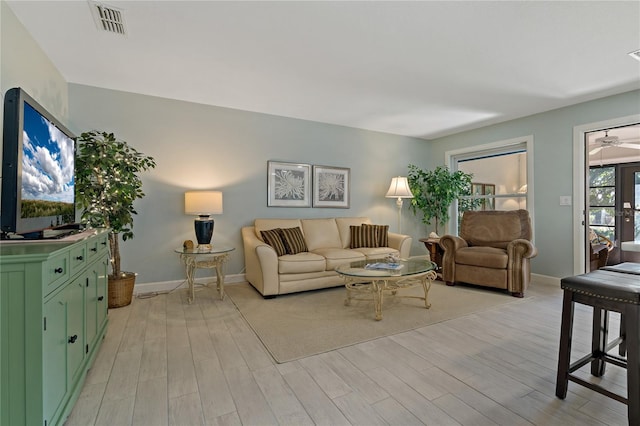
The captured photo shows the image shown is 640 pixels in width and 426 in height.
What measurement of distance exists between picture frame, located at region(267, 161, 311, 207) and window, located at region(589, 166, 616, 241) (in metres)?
5.24

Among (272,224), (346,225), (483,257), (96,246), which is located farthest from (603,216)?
(96,246)

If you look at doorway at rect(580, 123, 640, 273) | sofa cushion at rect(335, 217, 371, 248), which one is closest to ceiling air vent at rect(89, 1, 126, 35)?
sofa cushion at rect(335, 217, 371, 248)

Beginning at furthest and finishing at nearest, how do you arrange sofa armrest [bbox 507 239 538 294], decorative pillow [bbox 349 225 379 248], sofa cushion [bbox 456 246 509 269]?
decorative pillow [bbox 349 225 379 248] < sofa cushion [bbox 456 246 509 269] < sofa armrest [bbox 507 239 538 294]

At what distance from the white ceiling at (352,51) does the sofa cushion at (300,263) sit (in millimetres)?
1953

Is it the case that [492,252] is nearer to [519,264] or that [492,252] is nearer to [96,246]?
[519,264]

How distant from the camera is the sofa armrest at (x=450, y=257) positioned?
13.0 ft

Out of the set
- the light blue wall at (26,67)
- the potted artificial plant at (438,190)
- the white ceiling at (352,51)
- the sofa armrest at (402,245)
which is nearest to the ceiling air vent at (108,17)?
the white ceiling at (352,51)

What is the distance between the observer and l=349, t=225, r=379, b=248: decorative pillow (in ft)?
14.1

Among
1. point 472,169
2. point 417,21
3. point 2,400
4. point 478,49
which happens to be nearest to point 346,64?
point 417,21

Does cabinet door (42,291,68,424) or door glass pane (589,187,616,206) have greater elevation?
door glass pane (589,187,616,206)

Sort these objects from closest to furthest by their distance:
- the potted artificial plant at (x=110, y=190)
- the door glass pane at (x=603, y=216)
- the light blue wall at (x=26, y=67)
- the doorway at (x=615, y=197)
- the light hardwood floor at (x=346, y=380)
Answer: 1. the light hardwood floor at (x=346, y=380)
2. the light blue wall at (x=26, y=67)
3. the potted artificial plant at (x=110, y=190)
4. the doorway at (x=615, y=197)
5. the door glass pane at (x=603, y=216)

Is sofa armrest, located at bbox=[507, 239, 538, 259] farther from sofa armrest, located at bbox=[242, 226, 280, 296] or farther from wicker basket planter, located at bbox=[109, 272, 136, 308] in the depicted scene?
wicker basket planter, located at bbox=[109, 272, 136, 308]

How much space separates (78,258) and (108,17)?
5.82 ft

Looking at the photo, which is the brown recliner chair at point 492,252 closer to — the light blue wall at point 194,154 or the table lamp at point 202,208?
the light blue wall at point 194,154
